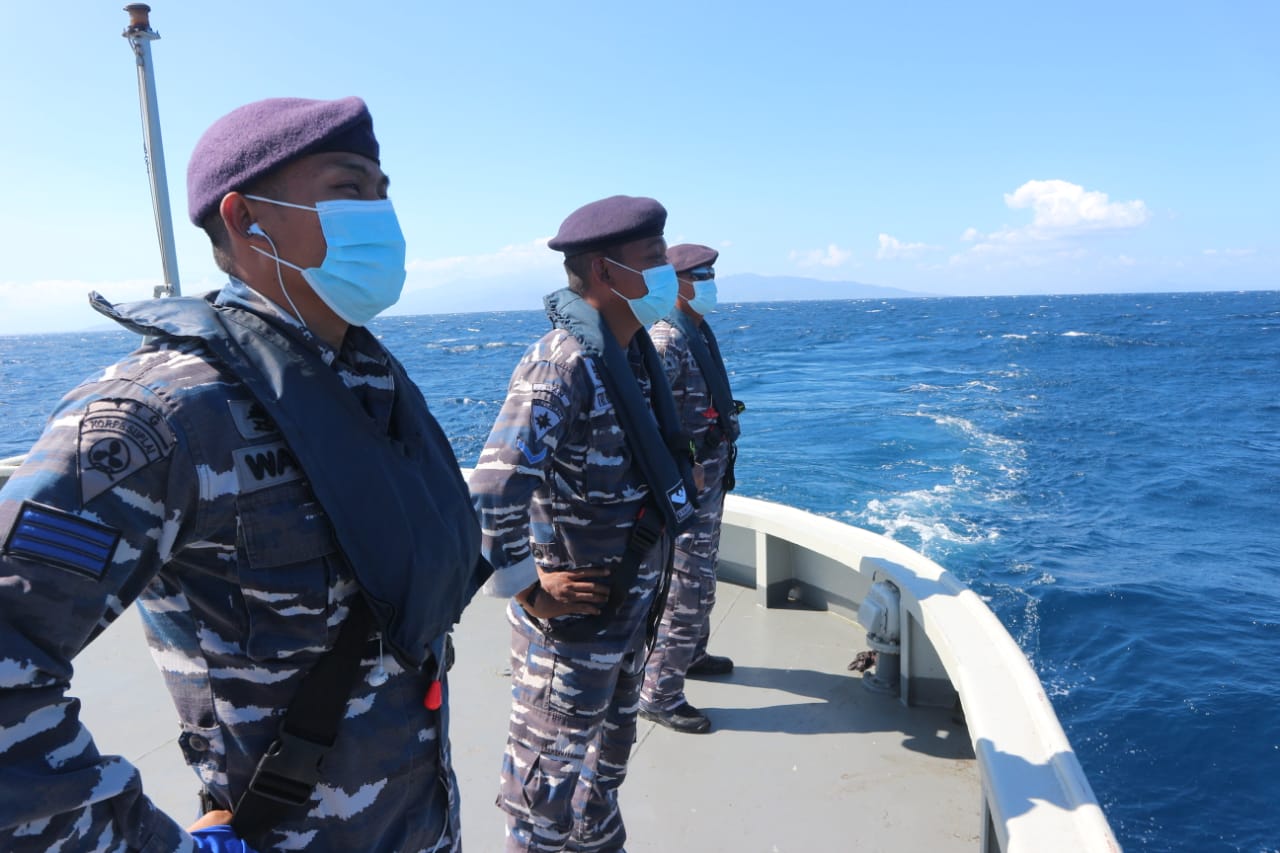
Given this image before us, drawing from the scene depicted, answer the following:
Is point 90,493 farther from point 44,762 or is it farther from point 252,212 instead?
point 252,212

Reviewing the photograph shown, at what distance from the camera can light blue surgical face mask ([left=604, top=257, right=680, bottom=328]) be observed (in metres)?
2.26

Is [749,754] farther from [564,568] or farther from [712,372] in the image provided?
[712,372]

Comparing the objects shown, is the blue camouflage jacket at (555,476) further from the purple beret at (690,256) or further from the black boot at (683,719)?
the purple beret at (690,256)

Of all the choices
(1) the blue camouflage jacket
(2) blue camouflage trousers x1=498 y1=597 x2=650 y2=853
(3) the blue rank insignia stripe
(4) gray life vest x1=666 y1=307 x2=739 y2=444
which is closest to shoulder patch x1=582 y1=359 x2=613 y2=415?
(1) the blue camouflage jacket

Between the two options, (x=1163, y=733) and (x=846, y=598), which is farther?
(x=1163, y=733)

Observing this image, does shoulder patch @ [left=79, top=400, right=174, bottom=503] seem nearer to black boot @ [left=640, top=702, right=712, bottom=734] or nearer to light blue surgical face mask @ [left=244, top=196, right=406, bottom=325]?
light blue surgical face mask @ [left=244, top=196, right=406, bottom=325]

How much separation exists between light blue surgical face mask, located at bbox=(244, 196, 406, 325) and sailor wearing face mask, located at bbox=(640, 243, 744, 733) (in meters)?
1.93

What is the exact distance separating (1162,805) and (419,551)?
522cm

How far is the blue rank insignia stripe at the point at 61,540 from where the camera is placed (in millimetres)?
731

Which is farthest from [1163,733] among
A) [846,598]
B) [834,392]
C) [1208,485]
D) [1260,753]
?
[834,392]

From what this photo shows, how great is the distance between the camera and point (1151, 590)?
24.7 feet

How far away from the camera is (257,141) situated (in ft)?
3.49

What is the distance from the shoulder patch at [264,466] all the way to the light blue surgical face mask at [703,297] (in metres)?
2.81

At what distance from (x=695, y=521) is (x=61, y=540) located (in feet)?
8.48
